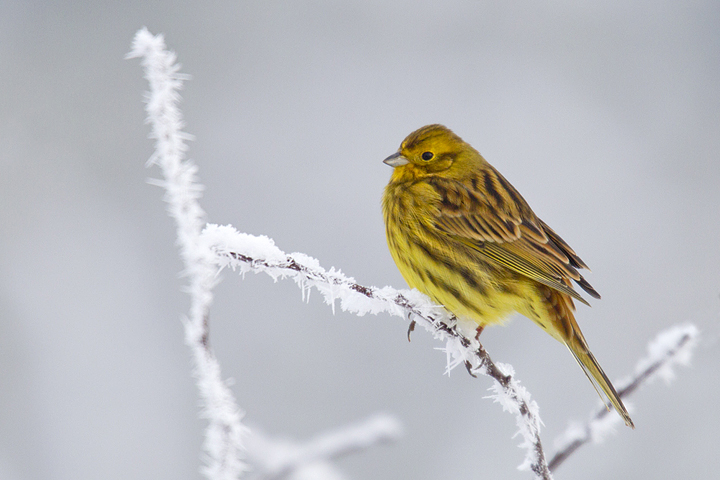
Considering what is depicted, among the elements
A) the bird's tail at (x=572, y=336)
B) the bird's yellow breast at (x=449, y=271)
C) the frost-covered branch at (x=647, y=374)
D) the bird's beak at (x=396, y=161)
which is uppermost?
the bird's beak at (x=396, y=161)

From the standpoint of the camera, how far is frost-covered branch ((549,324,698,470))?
1830 millimetres

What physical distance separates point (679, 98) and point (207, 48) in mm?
7475

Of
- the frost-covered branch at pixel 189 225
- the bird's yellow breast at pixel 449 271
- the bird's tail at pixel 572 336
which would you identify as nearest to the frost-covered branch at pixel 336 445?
the frost-covered branch at pixel 189 225

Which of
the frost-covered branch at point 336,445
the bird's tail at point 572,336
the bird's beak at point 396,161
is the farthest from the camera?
the bird's beak at point 396,161

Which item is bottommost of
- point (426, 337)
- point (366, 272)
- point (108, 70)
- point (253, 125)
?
point (426, 337)

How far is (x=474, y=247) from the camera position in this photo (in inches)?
130

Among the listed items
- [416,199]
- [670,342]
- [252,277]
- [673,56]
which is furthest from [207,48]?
[670,342]

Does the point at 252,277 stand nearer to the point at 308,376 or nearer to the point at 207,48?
the point at 308,376

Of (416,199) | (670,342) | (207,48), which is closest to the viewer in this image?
(670,342)

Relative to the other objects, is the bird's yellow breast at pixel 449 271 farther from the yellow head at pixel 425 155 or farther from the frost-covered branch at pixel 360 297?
the frost-covered branch at pixel 360 297

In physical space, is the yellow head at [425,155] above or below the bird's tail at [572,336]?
above

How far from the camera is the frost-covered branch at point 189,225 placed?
0.92 metres

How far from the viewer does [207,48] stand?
11.2 m

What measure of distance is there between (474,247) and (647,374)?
147 centimetres
